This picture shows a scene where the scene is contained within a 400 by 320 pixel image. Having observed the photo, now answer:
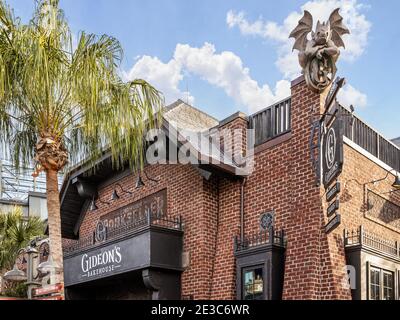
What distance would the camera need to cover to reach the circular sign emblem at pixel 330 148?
1216 centimetres

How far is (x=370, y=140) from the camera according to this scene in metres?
→ 15.6

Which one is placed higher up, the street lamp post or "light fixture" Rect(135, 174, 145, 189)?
"light fixture" Rect(135, 174, 145, 189)

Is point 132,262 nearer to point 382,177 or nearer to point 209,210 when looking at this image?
point 209,210

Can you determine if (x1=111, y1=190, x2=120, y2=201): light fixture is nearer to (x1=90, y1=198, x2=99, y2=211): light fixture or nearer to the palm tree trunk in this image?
(x1=90, y1=198, x2=99, y2=211): light fixture

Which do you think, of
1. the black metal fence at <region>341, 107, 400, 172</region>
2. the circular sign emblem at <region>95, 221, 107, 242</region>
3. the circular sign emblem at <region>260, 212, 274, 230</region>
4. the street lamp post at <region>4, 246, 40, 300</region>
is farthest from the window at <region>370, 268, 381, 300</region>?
the street lamp post at <region>4, 246, 40, 300</region>

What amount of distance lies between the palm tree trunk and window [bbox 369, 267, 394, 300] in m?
6.20

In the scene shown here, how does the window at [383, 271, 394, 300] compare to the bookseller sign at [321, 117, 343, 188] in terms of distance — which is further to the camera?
the window at [383, 271, 394, 300]

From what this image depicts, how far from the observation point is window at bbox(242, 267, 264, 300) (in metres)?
13.1

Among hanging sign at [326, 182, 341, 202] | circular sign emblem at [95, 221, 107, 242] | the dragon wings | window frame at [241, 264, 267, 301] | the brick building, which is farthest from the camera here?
circular sign emblem at [95, 221, 107, 242]

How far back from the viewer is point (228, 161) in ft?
49.0

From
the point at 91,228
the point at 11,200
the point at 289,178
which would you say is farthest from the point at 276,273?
the point at 11,200

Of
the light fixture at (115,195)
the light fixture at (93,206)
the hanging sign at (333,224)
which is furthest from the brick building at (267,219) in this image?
the light fixture at (93,206)

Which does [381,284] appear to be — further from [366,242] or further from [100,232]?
[100,232]

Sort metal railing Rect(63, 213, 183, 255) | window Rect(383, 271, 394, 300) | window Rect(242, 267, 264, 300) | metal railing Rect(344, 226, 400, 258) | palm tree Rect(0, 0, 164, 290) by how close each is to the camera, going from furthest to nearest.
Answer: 1. metal railing Rect(63, 213, 183, 255)
2. window Rect(383, 271, 394, 300)
3. window Rect(242, 267, 264, 300)
4. metal railing Rect(344, 226, 400, 258)
5. palm tree Rect(0, 0, 164, 290)
